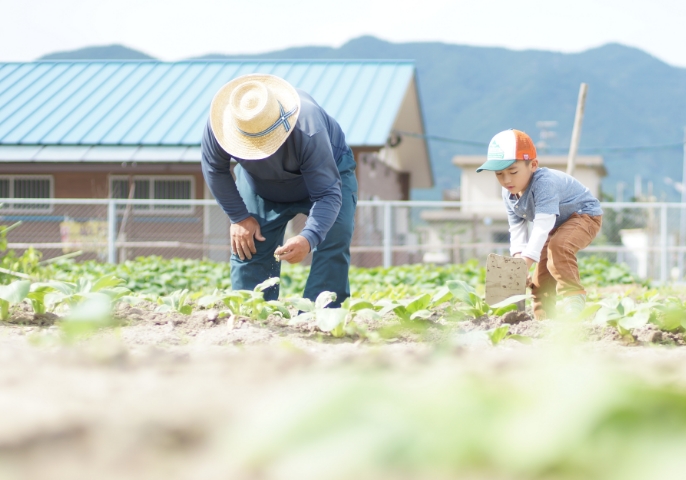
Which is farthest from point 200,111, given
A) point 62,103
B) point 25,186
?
point 25,186

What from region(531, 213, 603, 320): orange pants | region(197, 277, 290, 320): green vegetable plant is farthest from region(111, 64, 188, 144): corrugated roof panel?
region(197, 277, 290, 320): green vegetable plant

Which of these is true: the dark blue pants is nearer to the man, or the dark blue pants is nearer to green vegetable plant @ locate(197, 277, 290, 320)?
the man

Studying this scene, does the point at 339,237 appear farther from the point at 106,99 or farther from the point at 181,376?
the point at 106,99

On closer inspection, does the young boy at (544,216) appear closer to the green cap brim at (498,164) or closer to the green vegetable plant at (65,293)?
the green cap brim at (498,164)

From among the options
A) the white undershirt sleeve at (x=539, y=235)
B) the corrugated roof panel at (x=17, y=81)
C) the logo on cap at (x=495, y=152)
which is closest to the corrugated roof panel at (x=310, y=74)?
the corrugated roof panel at (x=17, y=81)

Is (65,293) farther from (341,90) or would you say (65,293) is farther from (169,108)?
(169,108)

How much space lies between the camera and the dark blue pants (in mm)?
4359

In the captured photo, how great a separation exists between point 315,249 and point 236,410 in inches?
134

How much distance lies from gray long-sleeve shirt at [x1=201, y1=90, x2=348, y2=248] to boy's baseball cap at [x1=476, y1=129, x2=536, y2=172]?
813 millimetres

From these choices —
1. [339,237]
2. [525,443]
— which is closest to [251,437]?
[525,443]

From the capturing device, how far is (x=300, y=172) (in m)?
4.23

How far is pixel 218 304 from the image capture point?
3553mm

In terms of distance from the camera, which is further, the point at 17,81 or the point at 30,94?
the point at 17,81

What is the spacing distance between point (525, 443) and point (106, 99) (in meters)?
18.2
